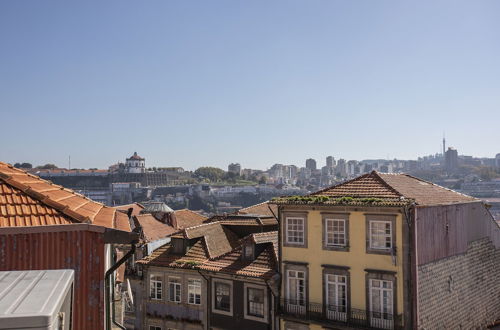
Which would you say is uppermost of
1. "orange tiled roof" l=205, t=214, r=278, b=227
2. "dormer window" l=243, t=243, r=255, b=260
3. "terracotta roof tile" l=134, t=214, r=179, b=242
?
"orange tiled roof" l=205, t=214, r=278, b=227

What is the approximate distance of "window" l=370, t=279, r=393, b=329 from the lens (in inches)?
720

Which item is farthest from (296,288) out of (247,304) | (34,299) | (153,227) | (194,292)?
(153,227)

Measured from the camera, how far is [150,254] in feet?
89.2

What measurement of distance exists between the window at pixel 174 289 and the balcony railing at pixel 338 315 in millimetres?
6548

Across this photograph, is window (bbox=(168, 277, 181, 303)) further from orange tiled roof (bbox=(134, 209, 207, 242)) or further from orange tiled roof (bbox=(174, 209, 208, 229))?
orange tiled roof (bbox=(174, 209, 208, 229))

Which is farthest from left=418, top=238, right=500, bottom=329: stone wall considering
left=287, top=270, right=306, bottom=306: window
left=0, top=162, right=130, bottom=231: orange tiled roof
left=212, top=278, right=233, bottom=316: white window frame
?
left=0, top=162, right=130, bottom=231: orange tiled roof

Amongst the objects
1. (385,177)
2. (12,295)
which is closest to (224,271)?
(385,177)

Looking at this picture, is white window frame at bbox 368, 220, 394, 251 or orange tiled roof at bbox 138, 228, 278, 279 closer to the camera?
white window frame at bbox 368, 220, 394, 251

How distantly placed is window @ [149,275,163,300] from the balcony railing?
25.6ft

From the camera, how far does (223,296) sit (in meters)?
23.4

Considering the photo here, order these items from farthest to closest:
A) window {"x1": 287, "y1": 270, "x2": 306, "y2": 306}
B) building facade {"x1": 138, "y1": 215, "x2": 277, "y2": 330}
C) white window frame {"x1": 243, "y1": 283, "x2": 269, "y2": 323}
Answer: building facade {"x1": 138, "y1": 215, "x2": 277, "y2": 330} < white window frame {"x1": 243, "y1": 283, "x2": 269, "y2": 323} < window {"x1": 287, "y1": 270, "x2": 306, "y2": 306}

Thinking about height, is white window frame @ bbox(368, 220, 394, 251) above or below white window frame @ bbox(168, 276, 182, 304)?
above

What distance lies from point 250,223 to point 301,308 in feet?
27.9

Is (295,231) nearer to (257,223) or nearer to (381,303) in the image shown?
(381,303)
